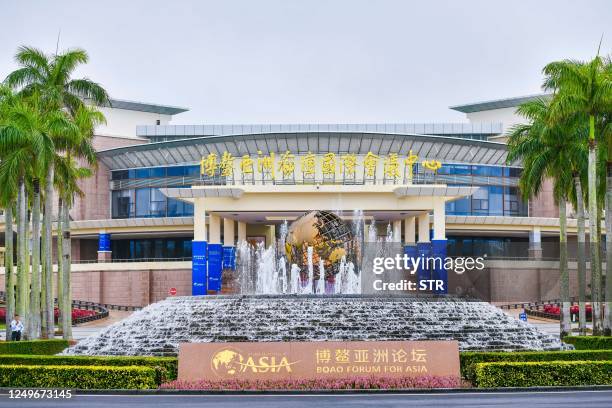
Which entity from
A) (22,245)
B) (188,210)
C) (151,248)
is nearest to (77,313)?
(188,210)

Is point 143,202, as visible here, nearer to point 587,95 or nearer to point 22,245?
point 22,245

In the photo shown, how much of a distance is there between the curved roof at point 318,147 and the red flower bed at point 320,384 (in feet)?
116

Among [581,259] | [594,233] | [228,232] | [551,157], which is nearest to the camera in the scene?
[594,233]

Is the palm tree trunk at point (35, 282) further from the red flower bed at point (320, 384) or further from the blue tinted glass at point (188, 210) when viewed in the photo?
the blue tinted glass at point (188, 210)

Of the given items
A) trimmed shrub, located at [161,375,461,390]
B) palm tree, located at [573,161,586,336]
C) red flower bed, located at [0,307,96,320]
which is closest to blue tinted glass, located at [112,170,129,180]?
red flower bed, located at [0,307,96,320]

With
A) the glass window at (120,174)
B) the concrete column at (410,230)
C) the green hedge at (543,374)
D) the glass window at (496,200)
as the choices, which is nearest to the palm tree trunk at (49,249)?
the green hedge at (543,374)

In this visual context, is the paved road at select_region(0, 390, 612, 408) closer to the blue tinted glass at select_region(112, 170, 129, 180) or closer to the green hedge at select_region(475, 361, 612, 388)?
the green hedge at select_region(475, 361, 612, 388)

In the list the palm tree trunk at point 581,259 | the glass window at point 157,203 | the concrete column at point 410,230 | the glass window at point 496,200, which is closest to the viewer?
the palm tree trunk at point 581,259

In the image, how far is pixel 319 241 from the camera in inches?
1224

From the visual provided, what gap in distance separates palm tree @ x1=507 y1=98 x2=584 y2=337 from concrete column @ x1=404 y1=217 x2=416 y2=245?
19165mm

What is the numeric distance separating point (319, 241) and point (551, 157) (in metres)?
9.96

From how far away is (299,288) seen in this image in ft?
136

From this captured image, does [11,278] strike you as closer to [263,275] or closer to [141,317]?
[141,317]

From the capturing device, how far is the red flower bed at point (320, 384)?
22.7 meters
